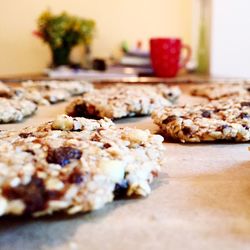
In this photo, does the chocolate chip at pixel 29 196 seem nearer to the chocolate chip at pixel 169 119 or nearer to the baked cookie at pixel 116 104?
the chocolate chip at pixel 169 119

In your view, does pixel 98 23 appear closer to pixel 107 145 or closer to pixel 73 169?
pixel 107 145

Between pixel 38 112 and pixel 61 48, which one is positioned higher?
pixel 61 48

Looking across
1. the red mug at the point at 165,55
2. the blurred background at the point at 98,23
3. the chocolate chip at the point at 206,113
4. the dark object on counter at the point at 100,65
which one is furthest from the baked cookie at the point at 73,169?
the blurred background at the point at 98,23

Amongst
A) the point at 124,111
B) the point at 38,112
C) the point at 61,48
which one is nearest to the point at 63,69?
the point at 61,48

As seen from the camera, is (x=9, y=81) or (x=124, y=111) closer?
(x=124, y=111)

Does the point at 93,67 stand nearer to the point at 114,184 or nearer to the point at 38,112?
the point at 38,112

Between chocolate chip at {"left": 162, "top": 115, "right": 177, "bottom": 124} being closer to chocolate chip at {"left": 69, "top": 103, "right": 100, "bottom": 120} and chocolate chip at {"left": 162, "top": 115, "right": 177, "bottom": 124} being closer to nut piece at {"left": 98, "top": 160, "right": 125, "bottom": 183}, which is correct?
chocolate chip at {"left": 69, "top": 103, "right": 100, "bottom": 120}
